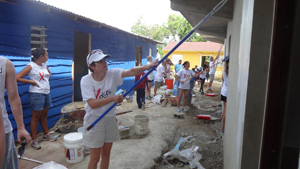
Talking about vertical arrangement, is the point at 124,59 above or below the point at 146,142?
above

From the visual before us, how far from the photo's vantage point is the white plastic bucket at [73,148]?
3.50m

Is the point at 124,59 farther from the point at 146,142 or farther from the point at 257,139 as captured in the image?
the point at 257,139

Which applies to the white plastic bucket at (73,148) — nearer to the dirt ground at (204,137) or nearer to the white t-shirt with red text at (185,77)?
the dirt ground at (204,137)

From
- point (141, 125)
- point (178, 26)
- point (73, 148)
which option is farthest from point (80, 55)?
point (178, 26)

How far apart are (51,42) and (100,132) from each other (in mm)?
3688

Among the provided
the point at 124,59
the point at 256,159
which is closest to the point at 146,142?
the point at 256,159

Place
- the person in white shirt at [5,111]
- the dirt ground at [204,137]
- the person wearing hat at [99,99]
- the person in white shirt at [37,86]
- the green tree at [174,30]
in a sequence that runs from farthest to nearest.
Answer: the green tree at [174,30] → the person in white shirt at [37,86] → the dirt ground at [204,137] → the person wearing hat at [99,99] → the person in white shirt at [5,111]

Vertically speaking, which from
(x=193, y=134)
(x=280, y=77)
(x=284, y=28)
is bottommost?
(x=193, y=134)

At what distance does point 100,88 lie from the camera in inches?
101

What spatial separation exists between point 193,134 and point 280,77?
4.13m

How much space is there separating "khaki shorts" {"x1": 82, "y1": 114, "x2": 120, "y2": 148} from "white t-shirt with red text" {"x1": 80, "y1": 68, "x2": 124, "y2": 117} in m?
0.08

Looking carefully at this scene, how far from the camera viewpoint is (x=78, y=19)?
6133mm

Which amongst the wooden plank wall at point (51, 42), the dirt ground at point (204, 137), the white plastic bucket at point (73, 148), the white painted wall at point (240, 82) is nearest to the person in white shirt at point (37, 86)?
the wooden plank wall at point (51, 42)

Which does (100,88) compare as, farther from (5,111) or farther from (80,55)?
(80,55)
